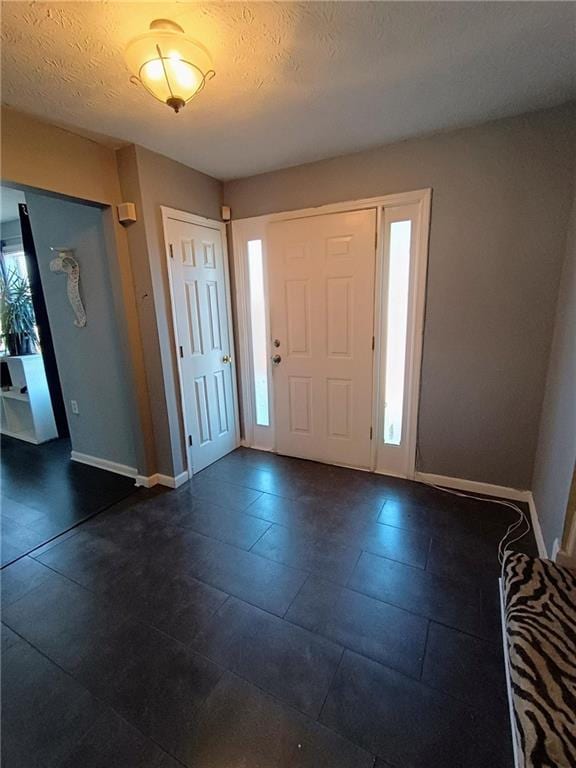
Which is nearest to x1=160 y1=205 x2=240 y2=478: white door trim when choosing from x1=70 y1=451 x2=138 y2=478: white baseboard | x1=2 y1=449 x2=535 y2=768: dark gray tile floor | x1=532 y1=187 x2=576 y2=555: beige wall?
x1=70 y1=451 x2=138 y2=478: white baseboard

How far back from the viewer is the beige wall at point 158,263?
2236 mm

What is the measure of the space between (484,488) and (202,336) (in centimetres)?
244

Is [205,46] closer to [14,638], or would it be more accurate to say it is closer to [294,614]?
[294,614]

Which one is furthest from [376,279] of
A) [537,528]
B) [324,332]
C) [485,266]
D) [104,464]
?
[104,464]

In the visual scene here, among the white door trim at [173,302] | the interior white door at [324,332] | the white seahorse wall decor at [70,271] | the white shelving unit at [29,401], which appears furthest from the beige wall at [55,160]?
the white shelving unit at [29,401]

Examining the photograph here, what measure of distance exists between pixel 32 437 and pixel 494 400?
443 centimetres

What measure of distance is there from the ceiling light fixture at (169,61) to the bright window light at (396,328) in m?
1.54

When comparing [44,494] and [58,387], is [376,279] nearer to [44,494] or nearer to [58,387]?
[44,494]

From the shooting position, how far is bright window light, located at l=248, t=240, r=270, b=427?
294 cm

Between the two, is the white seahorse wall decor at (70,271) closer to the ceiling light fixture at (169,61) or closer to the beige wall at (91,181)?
the beige wall at (91,181)

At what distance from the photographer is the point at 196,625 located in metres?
1.50

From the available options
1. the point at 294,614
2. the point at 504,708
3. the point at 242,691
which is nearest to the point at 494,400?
the point at 504,708

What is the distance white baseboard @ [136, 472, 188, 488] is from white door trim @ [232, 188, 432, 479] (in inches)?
33.7

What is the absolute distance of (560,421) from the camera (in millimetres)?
1735
